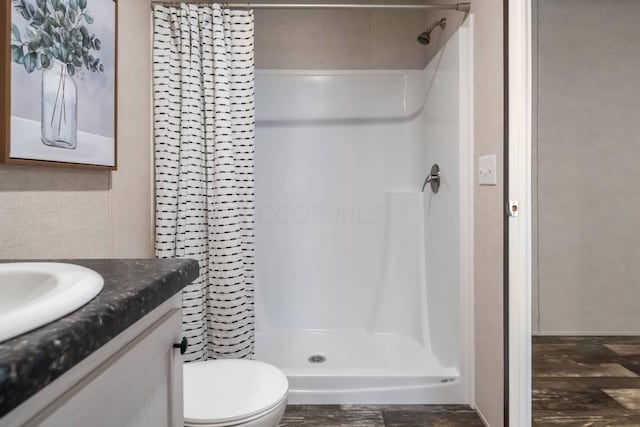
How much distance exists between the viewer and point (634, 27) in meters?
2.18

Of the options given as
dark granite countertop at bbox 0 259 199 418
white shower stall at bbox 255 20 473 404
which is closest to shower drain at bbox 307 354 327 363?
white shower stall at bbox 255 20 473 404

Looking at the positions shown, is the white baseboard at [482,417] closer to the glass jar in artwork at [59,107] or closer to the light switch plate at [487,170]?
the light switch plate at [487,170]

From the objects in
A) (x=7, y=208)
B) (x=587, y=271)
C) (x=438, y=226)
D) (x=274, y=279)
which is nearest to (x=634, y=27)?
(x=587, y=271)

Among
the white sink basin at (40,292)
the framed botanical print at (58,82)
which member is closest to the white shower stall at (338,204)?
the framed botanical print at (58,82)

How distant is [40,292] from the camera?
0.60m

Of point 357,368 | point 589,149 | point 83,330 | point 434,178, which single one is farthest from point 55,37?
point 589,149

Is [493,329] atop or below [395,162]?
below

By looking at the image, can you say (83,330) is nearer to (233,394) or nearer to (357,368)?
(233,394)

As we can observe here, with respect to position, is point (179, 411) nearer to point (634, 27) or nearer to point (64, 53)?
point (64, 53)

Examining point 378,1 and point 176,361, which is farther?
point 378,1

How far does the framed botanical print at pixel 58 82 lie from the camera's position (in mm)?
835

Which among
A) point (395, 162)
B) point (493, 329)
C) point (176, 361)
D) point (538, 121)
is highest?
point (538, 121)

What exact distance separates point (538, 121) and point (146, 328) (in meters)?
2.36

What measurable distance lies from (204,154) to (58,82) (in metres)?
0.69
